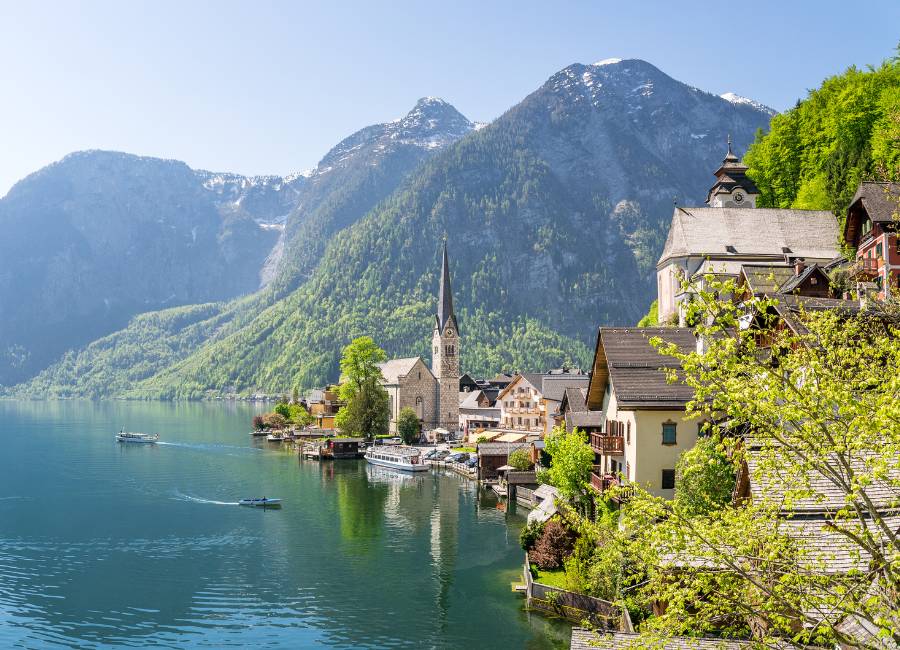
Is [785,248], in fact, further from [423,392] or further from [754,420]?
[423,392]

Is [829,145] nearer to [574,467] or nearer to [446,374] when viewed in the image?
[574,467]

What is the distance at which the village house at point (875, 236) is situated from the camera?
52.7 metres

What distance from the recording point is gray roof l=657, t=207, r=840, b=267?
8038cm

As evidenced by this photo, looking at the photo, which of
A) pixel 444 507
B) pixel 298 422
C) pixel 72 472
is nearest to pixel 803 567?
pixel 444 507

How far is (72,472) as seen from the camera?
112 m

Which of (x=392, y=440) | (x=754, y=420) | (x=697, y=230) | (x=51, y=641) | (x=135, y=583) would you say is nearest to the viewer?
(x=754, y=420)

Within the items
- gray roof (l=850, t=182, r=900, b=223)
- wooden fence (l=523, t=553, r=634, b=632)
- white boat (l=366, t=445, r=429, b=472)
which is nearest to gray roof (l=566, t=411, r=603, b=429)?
wooden fence (l=523, t=553, r=634, b=632)

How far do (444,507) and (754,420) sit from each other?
7111 cm

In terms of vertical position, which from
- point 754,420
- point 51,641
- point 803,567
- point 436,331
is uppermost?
point 436,331

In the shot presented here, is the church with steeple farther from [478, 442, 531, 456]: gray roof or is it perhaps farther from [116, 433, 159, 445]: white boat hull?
[478, 442, 531, 456]: gray roof

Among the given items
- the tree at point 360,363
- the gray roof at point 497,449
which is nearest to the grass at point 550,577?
the gray roof at point 497,449

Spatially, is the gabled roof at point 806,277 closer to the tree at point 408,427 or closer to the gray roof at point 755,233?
the gray roof at point 755,233

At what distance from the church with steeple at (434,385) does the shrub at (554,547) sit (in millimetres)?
112336

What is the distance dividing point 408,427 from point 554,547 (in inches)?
3734
